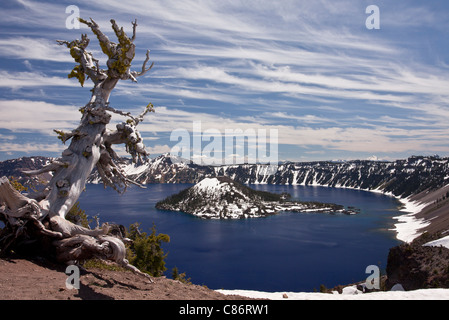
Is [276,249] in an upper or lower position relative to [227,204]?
lower

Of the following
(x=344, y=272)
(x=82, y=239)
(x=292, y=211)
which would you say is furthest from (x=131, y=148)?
(x=292, y=211)

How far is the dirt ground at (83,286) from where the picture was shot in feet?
24.6

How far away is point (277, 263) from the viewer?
79.0m

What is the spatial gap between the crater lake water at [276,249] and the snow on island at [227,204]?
14.0m

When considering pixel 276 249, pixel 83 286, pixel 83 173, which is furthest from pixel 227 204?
pixel 83 286

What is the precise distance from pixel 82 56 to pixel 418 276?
3160 centimetres

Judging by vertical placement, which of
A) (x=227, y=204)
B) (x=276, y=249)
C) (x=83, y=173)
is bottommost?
(x=276, y=249)

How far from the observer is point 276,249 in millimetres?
92312

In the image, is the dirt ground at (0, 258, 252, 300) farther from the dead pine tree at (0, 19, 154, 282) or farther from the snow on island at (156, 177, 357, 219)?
the snow on island at (156, 177, 357, 219)

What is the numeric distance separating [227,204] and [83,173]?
16369 cm

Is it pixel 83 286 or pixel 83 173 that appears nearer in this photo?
pixel 83 286

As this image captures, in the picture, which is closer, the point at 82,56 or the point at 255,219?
the point at 82,56

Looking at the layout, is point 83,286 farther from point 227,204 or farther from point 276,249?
point 227,204
